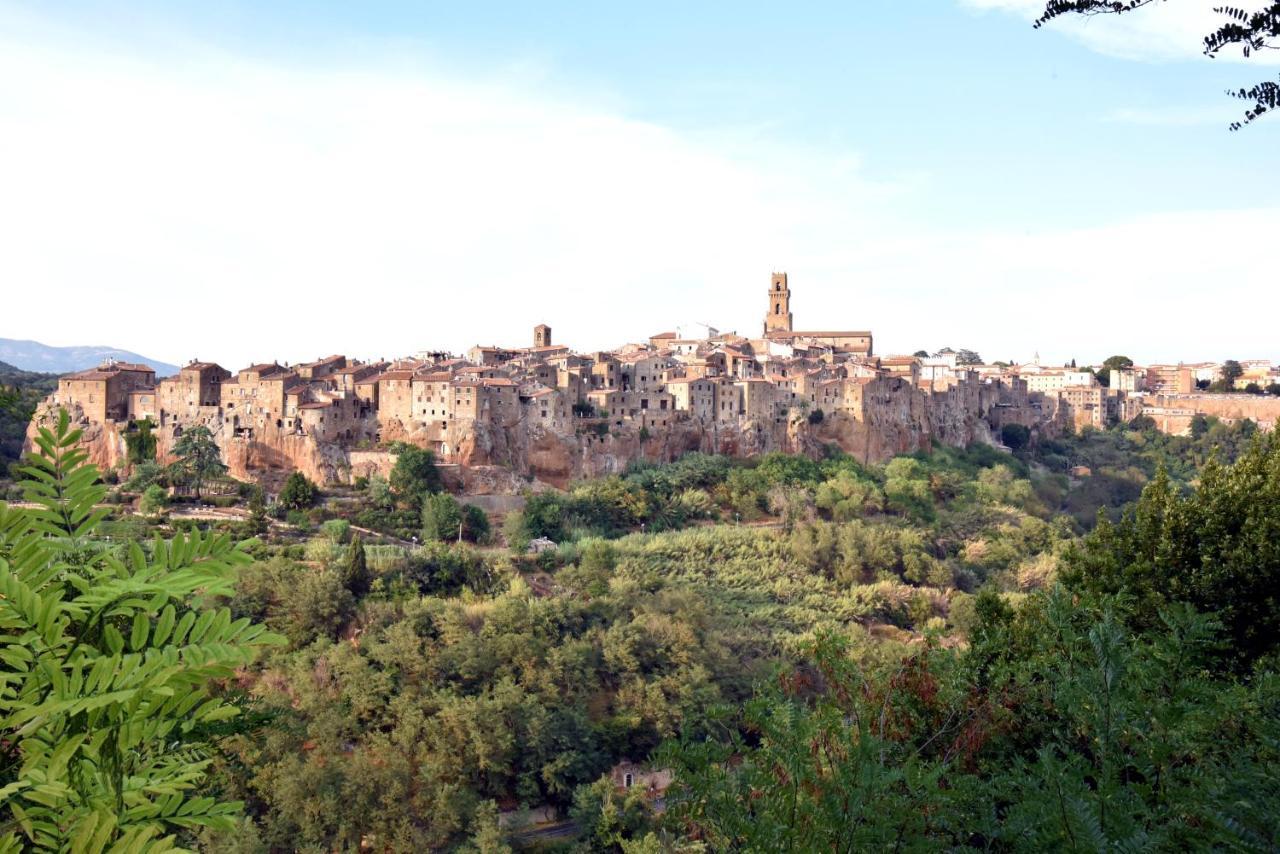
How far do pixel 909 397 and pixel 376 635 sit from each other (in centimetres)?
3487

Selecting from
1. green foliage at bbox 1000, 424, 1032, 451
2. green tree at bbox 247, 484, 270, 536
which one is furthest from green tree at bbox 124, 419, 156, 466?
green foliage at bbox 1000, 424, 1032, 451

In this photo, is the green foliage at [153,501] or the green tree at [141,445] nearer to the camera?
the green foliage at [153,501]

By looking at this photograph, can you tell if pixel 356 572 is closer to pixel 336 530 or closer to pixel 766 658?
pixel 336 530

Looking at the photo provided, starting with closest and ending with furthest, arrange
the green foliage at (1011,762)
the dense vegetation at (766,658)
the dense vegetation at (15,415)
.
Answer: the green foliage at (1011,762) → the dense vegetation at (15,415) → the dense vegetation at (766,658)

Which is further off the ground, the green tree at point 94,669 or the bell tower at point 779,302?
the bell tower at point 779,302

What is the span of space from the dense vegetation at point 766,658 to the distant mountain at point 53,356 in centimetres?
7557

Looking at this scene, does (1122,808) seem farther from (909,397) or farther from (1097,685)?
(909,397)

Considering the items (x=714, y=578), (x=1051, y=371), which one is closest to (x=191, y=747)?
(x=714, y=578)

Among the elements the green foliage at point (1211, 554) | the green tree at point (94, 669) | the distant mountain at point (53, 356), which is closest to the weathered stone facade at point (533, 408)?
the green foliage at point (1211, 554)

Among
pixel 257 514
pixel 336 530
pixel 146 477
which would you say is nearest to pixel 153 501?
pixel 146 477

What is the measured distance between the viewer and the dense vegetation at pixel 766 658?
4.80m

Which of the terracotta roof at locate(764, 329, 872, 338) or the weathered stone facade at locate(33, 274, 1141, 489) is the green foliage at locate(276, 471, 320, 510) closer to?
the weathered stone facade at locate(33, 274, 1141, 489)

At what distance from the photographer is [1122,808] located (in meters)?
4.57

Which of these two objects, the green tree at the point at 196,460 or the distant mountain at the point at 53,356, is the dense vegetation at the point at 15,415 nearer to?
the green tree at the point at 196,460
